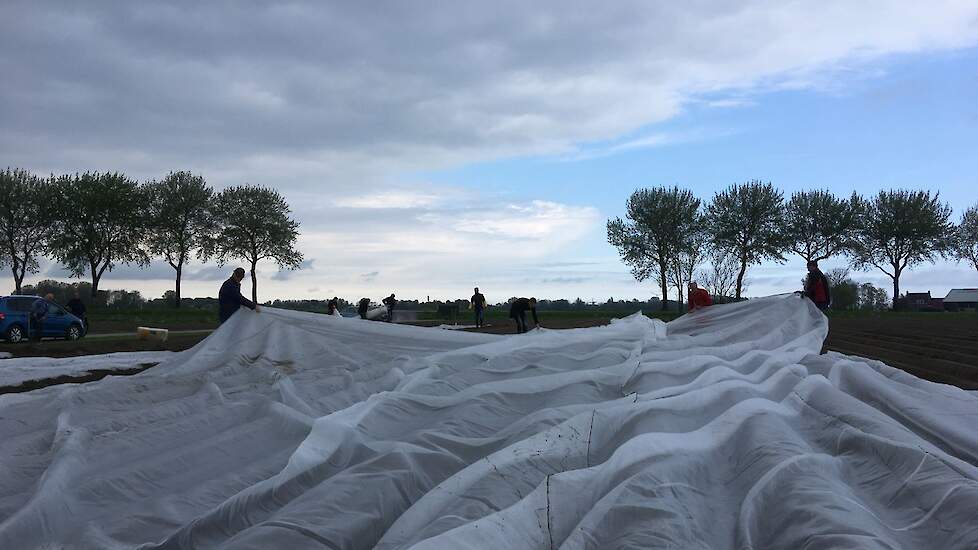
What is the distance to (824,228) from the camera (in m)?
56.0

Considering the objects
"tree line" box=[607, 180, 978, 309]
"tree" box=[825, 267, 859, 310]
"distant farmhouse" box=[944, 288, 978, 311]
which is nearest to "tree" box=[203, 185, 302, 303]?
"tree line" box=[607, 180, 978, 309]

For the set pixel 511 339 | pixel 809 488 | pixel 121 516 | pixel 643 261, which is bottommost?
pixel 121 516

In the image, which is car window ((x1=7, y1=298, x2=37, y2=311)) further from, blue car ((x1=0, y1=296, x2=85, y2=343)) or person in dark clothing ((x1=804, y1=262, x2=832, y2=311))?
person in dark clothing ((x1=804, y1=262, x2=832, y2=311))

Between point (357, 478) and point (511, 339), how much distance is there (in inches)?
182

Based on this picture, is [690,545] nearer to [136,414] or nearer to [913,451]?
[913,451]

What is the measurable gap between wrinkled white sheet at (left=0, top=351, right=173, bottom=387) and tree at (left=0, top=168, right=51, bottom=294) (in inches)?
1475

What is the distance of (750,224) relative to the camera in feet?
180

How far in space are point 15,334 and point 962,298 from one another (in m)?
→ 95.4

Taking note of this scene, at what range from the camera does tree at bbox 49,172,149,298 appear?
44.2 metres

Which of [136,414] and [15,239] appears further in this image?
[15,239]

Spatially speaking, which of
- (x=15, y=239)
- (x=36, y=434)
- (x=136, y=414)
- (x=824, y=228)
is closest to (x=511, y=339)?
(x=136, y=414)

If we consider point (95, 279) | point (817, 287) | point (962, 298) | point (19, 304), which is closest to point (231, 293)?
point (817, 287)

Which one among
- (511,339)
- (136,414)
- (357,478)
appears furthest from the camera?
(511,339)

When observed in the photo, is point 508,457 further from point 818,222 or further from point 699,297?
point 818,222
